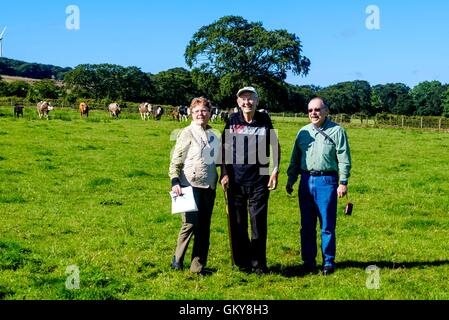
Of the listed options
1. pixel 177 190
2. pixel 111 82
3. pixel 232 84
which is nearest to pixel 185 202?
pixel 177 190

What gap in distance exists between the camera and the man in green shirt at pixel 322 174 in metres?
7.64

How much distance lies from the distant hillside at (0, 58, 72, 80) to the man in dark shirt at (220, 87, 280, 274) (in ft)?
561

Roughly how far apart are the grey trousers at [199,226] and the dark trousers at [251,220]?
323mm

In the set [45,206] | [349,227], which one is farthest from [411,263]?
[45,206]

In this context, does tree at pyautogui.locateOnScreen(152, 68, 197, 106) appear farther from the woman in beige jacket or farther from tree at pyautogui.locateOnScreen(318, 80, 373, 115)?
the woman in beige jacket

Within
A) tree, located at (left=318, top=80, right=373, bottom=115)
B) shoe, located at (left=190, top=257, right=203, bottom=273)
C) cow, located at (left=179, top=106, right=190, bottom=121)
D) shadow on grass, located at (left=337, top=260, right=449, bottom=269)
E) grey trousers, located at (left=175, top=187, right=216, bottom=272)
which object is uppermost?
tree, located at (left=318, top=80, right=373, bottom=115)

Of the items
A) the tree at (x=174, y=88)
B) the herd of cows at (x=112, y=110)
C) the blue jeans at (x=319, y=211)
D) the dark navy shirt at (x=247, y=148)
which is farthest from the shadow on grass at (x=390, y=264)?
the tree at (x=174, y=88)

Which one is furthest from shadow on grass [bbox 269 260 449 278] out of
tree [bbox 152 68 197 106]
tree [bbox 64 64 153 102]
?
tree [bbox 152 68 197 106]

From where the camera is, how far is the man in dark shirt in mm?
7453

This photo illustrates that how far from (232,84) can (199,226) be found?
222 feet

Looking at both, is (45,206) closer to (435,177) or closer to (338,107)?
(435,177)

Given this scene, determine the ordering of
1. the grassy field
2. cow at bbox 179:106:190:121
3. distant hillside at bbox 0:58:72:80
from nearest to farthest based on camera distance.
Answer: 1. the grassy field
2. cow at bbox 179:106:190:121
3. distant hillside at bbox 0:58:72:80

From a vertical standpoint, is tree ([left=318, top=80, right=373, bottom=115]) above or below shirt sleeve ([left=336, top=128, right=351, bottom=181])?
above
